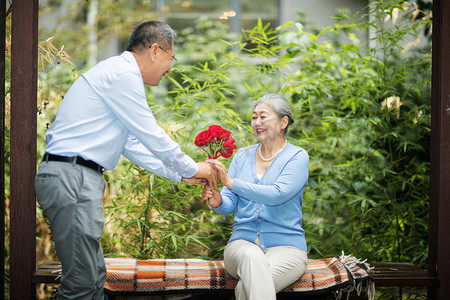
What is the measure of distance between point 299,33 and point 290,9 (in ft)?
7.75

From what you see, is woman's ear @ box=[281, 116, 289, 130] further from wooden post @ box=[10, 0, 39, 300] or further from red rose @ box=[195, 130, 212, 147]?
wooden post @ box=[10, 0, 39, 300]

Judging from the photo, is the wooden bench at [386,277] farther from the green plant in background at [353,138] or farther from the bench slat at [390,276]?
the green plant in background at [353,138]

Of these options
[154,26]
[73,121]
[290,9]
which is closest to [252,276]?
[73,121]

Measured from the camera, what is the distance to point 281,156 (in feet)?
10.1

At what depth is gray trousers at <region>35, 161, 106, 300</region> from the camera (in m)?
2.32

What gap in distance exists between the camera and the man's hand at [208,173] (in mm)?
2824

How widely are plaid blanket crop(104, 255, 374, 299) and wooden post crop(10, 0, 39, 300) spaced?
48 centimetres

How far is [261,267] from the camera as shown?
8.83 feet

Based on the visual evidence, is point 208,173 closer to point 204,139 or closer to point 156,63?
point 204,139

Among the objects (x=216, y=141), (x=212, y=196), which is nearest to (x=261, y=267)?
(x=212, y=196)

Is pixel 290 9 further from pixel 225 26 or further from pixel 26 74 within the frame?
pixel 26 74

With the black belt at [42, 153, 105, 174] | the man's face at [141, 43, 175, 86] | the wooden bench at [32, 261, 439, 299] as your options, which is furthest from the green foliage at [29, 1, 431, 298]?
the black belt at [42, 153, 105, 174]

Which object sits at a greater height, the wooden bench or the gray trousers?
the gray trousers

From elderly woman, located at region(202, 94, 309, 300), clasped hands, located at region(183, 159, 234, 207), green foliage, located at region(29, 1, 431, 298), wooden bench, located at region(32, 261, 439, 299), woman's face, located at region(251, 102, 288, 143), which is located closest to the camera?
elderly woman, located at region(202, 94, 309, 300)
